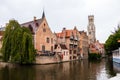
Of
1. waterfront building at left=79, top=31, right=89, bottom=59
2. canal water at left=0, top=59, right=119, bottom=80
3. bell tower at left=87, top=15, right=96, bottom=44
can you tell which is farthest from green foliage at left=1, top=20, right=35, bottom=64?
bell tower at left=87, top=15, right=96, bottom=44

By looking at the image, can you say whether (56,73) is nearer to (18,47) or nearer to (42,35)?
(18,47)

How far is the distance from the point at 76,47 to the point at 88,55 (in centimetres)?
1328

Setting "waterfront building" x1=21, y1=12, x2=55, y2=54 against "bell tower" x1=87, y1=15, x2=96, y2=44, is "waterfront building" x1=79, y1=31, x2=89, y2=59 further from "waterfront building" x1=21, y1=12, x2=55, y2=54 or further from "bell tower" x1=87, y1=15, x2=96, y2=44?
"bell tower" x1=87, y1=15, x2=96, y2=44

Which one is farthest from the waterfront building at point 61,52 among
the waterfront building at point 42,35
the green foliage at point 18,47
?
the green foliage at point 18,47

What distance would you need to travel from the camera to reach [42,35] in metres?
57.0

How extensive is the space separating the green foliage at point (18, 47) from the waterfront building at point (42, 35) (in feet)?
32.6

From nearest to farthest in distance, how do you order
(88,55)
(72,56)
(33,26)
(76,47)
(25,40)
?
(25,40), (33,26), (72,56), (76,47), (88,55)

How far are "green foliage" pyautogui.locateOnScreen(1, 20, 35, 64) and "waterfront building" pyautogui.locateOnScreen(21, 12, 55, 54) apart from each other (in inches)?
391

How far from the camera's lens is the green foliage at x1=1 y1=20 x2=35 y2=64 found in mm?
42969

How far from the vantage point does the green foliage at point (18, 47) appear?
43.0 meters

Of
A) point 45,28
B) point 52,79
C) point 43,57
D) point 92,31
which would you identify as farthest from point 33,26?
point 92,31

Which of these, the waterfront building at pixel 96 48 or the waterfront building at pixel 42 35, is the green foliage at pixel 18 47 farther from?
the waterfront building at pixel 96 48

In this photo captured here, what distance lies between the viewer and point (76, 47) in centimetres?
7831

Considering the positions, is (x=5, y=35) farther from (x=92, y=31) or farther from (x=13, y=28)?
(x=92, y=31)
